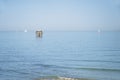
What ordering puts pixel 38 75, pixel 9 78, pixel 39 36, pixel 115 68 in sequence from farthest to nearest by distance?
pixel 39 36 < pixel 115 68 < pixel 38 75 < pixel 9 78

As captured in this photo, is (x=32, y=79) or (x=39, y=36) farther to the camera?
(x=39, y=36)

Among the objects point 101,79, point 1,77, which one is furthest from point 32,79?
point 101,79

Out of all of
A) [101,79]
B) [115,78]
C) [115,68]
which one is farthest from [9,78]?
[115,68]

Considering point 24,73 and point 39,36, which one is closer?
point 24,73

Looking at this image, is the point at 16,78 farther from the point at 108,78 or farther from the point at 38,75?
the point at 108,78

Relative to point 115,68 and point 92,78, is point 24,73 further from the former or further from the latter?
point 115,68

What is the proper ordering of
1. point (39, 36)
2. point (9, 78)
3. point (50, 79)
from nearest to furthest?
point (50, 79) < point (9, 78) < point (39, 36)

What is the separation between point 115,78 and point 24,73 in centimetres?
838

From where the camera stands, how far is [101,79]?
2242 centimetres

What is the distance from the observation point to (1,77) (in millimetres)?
22547

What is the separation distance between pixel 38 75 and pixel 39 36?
3446 inches

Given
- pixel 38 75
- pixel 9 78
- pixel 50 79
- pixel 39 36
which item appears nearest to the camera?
pixel 50 79

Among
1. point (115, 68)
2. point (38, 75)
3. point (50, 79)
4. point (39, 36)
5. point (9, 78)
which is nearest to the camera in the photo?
point (50, 79)

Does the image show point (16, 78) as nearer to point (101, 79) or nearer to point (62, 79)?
point (62, 79)
